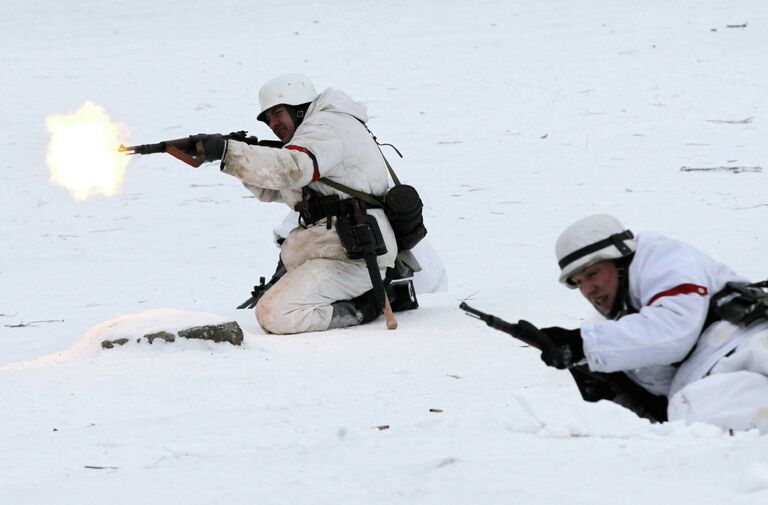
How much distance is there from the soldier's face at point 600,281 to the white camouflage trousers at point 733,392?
0.43m

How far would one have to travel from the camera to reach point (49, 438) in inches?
189

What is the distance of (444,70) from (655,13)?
3168mm

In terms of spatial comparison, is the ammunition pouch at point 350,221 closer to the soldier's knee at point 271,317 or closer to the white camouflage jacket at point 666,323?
the soldier's knee at point 271,317

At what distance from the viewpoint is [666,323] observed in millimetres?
4398

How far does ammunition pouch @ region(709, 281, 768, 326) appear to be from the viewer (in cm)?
436

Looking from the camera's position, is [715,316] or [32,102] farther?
[32,102]

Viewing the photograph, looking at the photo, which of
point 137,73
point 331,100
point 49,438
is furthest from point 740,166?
point 49,438

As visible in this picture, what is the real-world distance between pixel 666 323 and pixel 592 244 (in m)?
0.36

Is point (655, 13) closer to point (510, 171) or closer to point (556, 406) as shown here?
point (510, 171)

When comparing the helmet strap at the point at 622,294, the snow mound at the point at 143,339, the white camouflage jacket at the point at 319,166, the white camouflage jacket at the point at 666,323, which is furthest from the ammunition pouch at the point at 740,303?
the white camouflage jacket at the point at 319,166

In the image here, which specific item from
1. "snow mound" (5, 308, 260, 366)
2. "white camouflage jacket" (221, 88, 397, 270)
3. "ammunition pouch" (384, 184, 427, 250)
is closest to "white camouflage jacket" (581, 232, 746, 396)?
"snow mound" (5, 308, 260, 366)

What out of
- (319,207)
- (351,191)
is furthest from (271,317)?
(351,191)

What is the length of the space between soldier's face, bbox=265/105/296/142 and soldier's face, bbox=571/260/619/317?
2922 millimetres

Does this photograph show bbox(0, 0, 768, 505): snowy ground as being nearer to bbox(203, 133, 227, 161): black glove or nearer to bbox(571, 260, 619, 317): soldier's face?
bbox(571, 260, 619, 317): soldier's face
